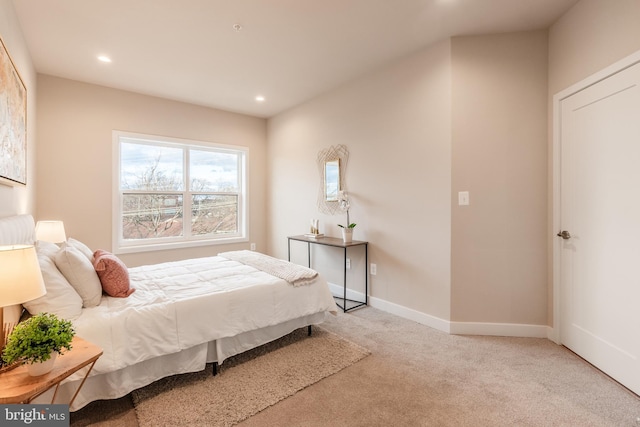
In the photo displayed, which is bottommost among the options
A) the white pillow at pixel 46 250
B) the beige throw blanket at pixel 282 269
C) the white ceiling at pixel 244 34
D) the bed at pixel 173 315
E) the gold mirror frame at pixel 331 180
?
the bed at pixel 173 315

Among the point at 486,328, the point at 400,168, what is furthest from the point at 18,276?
the point at 486,328

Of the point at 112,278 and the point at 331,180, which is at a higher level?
the point at 331,180

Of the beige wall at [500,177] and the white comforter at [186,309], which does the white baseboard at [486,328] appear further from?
the white comforter at [186,309]

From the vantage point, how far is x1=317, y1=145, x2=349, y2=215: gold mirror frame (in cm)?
380

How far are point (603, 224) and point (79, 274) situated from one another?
3.51m

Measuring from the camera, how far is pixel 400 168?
3.17m

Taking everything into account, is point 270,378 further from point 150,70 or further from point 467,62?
point 150,70

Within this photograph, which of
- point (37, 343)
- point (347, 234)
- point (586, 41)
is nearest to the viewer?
point (37, 343)

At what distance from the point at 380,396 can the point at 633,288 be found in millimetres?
1764

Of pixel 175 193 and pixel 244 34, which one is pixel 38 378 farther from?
pixel 175 193

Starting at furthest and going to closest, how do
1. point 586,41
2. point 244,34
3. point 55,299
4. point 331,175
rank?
point 331,175, point 244,34, point 586,41, point 55,299

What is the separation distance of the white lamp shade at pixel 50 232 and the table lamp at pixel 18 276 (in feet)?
7.01

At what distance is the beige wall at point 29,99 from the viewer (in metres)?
2.02

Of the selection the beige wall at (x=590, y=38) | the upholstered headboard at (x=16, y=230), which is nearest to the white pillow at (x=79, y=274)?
the upholstered headboard at (x=16, y=230)
